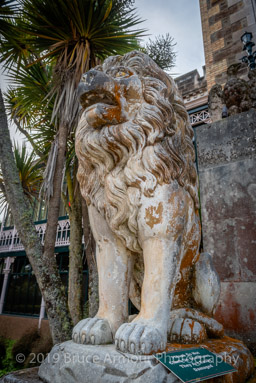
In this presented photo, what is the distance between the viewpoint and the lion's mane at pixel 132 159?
1363mm

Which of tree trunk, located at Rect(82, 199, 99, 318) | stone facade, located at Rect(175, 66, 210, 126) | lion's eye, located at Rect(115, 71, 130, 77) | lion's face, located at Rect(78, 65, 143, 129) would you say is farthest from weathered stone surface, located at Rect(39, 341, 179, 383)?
stone facade, located at Rect(175, 66, 210, 126)

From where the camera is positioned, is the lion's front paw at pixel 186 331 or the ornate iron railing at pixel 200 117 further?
the ornate iron railing at pixel 200 117

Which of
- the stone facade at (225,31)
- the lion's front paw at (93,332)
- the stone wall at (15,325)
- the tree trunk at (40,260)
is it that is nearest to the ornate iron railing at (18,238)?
the stone wall at (15,325)

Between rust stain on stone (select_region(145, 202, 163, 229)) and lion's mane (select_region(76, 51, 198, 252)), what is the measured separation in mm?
67

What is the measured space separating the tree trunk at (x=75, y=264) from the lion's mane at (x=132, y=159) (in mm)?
2162

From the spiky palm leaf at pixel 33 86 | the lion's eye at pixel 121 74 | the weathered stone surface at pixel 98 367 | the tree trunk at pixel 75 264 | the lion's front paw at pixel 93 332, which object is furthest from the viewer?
the spiky palm leaf at pixel 33 86

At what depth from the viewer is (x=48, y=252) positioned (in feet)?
8.81

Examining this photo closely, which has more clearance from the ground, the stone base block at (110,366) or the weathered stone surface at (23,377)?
the stone base block at (110,366)

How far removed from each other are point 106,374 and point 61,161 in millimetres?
2712

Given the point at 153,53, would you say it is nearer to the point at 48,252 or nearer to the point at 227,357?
the point at 48,252

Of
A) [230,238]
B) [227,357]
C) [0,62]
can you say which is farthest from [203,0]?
[227,357]

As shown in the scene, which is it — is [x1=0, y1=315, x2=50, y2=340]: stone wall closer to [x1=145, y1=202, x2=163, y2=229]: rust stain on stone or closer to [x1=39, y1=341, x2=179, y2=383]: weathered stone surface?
[x1=39, y1=341, x2=179, y2=383]: weathered stone surface

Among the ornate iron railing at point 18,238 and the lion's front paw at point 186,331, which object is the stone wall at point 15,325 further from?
the lion's front paw at point 186,331

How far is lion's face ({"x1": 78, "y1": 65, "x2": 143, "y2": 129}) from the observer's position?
1331 millimetres
